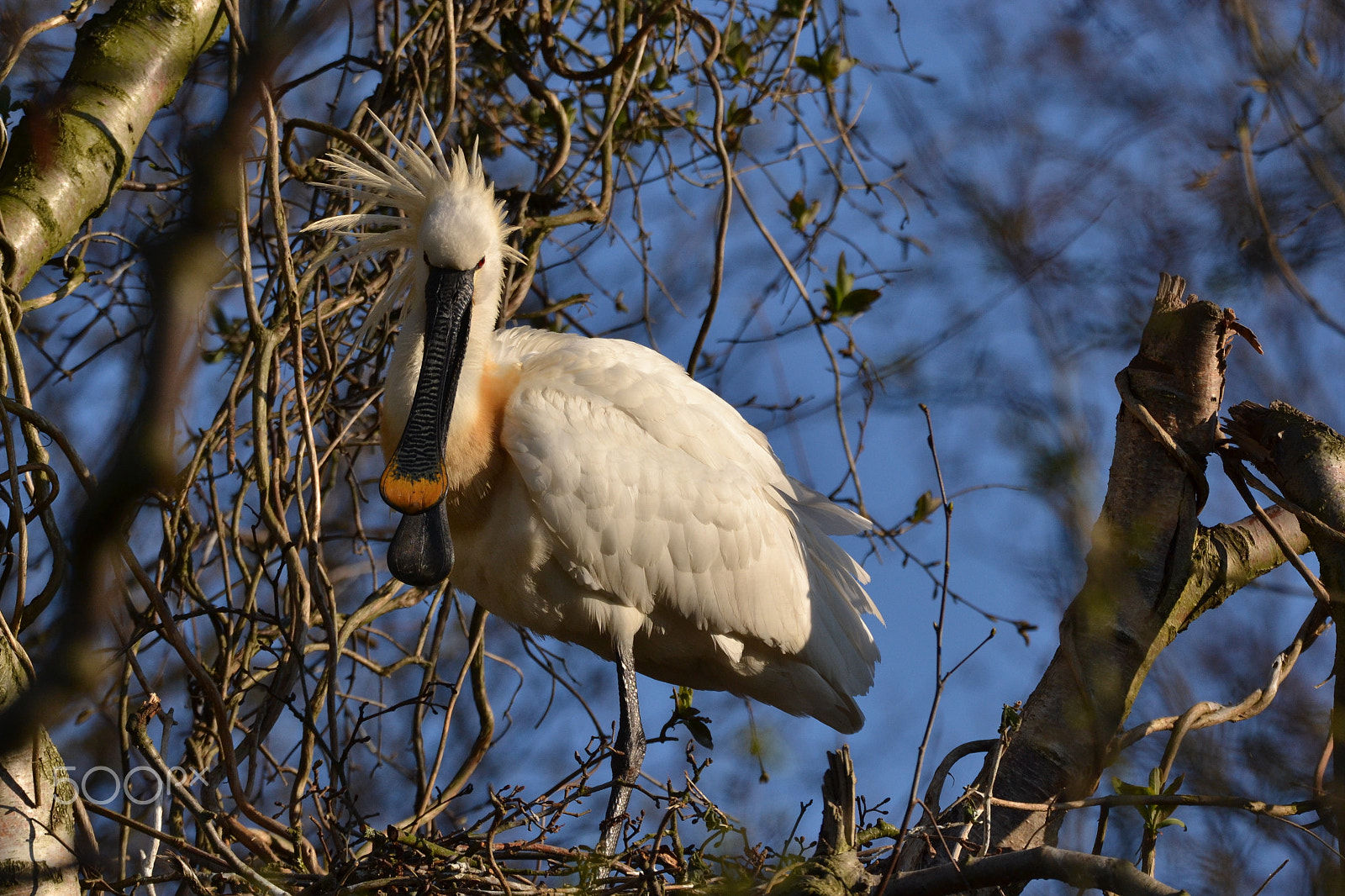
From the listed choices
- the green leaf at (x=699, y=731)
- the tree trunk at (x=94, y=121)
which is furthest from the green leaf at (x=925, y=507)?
the tree trunk at (x=94, y=121)

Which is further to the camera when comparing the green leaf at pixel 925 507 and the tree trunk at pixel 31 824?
the green leaf at pixel 925 507

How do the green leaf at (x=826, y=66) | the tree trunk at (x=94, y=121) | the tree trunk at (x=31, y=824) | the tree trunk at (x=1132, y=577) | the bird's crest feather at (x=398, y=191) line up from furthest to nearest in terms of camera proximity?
the green leaf at (x=826, y=66) < the bird's crest feather at (x=398, y=191) < the tree trunk at (x=94, y=121) < the tree trunk at (x=1132, y=577) < the tree trunk at (x=31, y=824)

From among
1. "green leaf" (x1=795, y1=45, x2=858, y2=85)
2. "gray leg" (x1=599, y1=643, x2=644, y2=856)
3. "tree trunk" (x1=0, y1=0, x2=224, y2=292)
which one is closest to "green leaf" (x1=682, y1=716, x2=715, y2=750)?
"gray leg" (x1=599, y1=643, x2=644, y2=856)

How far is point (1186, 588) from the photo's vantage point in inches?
134

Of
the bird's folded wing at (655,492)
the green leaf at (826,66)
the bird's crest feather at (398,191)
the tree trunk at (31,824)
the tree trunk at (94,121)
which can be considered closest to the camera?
the tree trunk at (31,824)

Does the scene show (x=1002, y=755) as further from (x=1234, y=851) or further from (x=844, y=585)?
(x=844, y=585)

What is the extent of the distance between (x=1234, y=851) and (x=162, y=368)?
2.33 metres

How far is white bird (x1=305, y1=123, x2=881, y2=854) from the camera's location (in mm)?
4590

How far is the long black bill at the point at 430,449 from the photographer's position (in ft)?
14.6

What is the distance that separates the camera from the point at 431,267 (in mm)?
4820

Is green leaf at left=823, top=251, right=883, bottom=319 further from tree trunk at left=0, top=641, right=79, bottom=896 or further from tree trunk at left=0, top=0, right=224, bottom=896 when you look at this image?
tree trunk at left=0, top=641, right=79, bottom=896

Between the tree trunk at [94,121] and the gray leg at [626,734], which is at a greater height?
the tree trunk at [94,121]

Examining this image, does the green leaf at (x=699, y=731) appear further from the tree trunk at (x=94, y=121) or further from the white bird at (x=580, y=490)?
the tree trunk at (x=94, y=121)

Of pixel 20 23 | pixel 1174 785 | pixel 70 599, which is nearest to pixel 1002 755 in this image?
pixel 1174 785
